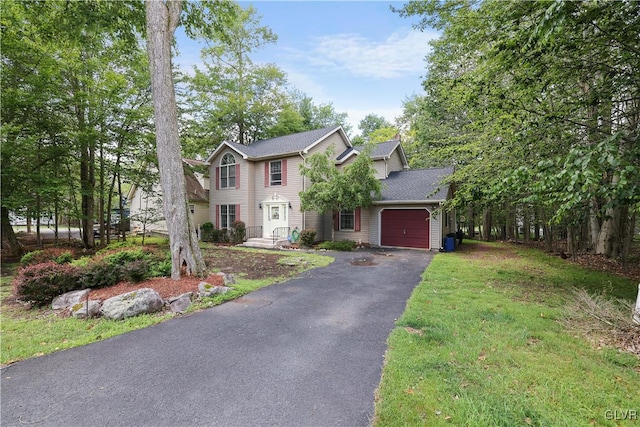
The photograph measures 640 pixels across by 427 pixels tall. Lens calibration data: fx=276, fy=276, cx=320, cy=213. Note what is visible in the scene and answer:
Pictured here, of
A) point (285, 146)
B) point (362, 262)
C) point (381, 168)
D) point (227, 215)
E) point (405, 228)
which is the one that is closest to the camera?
point (362, 262)

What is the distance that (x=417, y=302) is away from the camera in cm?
580

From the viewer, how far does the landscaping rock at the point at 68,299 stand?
218 inches

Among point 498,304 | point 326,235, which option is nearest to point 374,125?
point 326,235

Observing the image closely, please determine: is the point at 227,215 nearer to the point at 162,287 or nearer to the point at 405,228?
the point at 405,228

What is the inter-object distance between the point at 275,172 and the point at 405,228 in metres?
8.42

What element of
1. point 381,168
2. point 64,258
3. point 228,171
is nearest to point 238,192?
point 228,171

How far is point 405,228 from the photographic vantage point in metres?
14.9

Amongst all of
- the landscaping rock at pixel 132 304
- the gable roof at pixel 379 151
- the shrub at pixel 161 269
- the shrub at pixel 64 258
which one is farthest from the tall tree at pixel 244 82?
the landscaping rock at pixel 132 304

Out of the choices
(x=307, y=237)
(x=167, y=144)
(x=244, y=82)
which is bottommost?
(x=307, y=237)

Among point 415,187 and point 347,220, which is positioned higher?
point 415,187

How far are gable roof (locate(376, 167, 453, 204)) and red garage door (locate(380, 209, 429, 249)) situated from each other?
785 mm

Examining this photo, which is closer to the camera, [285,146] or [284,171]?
[284,171]

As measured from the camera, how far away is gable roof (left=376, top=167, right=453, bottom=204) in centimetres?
1386

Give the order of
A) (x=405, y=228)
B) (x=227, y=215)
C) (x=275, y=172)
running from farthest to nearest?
(x=227, y=215)
(x=275, y=172)
(x=405, y=228)
